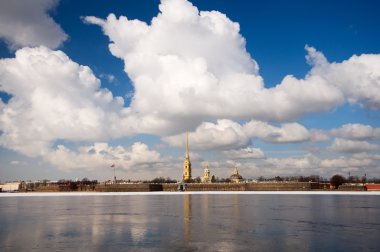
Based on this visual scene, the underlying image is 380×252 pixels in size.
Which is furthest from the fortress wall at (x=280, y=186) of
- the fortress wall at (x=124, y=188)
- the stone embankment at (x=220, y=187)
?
the fortress wall at (x=124, y=188)

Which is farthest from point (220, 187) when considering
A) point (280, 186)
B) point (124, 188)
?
point (124, 188)

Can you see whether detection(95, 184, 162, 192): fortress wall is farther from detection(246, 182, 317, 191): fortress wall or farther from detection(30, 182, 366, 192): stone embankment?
detection(246, 182, 317, 191): fortress wall

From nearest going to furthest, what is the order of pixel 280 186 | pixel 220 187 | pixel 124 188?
pixel 280 186 → pixel 220 187 → pixel 124 188

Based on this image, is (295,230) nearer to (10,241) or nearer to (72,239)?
(72,239)

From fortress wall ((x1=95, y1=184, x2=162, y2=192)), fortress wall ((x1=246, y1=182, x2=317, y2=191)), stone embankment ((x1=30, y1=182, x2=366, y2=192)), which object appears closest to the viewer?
fortress wall ((x1=246, y1=182, x2=317, y2=191))

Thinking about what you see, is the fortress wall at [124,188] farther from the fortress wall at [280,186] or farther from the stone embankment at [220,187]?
the fortress wall at [280,186]

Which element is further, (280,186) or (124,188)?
(124,188)

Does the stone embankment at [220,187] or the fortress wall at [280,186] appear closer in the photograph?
the fortress wall at [280,186]

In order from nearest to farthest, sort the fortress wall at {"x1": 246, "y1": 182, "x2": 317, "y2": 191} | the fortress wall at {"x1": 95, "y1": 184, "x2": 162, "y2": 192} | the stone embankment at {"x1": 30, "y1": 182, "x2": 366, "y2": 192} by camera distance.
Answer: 1. the fortress wall at {"x1": 246, "y1": 182, "x2": 317, "y2": 191}
2. the stone embankment at {"x1": 30, "y1": 182, "x2": 366, "y2": 192}
3. the fortress wall at {"x1": 95, "y1": 184, "x2": 162, "y2": 192}

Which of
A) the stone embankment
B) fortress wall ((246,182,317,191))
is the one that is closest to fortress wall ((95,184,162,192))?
the stone embankment

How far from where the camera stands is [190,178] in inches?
7347

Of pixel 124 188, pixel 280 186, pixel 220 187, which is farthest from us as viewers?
pixel 124 188

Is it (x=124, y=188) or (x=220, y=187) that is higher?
(x=124, y=188)

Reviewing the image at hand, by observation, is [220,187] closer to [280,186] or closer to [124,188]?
[280,186]
